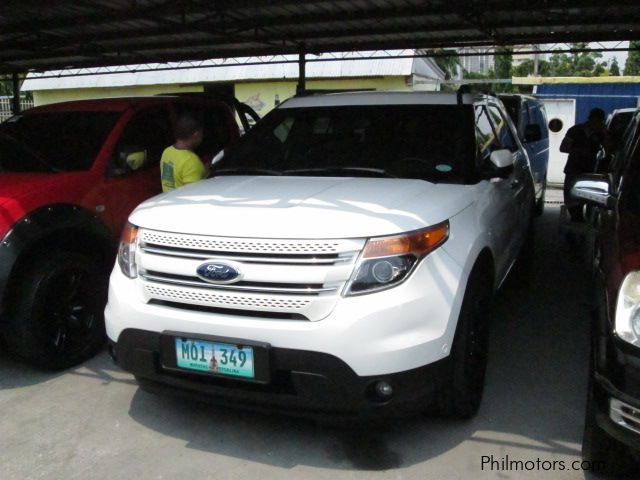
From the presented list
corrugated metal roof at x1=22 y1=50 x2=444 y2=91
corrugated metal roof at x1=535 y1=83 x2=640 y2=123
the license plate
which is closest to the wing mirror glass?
the license plate

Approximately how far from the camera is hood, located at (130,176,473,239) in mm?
2887

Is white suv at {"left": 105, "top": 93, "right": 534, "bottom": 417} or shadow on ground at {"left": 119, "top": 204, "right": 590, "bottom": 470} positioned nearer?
white suv at {"left": 105, "top": 93, "right": 534, "bottom": 417}

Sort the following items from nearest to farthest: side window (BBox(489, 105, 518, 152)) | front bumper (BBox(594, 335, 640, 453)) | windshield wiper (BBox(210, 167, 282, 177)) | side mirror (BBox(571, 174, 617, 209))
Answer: front bumper (BBox(594, 335, 640, 453)) → side mirror (BBox(571, 174, 617, 209)) → windshield wiper (BBox(210, 167, 282, 177)) → side window (BBox(489, 105, 518, 152))

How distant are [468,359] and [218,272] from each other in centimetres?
139

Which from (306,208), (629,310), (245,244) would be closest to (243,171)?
(306,208)

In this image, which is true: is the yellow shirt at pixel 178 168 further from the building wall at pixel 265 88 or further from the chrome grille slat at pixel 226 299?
the building wall at pixel 265 88

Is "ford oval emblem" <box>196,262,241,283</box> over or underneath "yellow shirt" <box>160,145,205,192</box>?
underneath

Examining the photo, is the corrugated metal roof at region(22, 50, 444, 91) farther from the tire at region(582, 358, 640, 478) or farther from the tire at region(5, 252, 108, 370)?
the tire at region(582, 358, 640, 478)

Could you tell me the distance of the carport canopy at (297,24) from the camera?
25.0 feet

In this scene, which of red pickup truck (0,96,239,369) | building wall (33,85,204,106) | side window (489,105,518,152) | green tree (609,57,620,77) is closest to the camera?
red pickup truck (0,96,239,369)

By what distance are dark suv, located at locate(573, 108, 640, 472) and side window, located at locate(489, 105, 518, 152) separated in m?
1.86

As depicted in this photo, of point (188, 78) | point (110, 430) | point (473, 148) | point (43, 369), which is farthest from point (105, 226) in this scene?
point (188, 78)

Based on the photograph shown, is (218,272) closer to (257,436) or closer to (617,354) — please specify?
(257,436)

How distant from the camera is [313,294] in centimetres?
279
